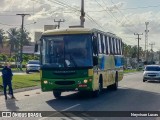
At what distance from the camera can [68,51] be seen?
2036 centimetres

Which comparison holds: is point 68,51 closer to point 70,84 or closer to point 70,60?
point 70,60

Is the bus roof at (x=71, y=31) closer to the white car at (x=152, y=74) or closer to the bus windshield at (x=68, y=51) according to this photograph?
the bus windshield at (x=68, y=51)

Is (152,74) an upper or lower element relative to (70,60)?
lower

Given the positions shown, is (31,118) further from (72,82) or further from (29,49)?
(29,49)

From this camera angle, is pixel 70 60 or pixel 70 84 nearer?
pixel 70 84

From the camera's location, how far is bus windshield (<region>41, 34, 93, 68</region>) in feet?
66.4

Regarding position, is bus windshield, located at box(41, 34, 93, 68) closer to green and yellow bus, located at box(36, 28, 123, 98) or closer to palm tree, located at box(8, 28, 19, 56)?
green and yellow bus, located at box(36, 28, 123, 98)

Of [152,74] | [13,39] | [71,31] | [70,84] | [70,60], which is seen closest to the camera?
[70,84]

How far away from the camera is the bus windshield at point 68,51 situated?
797 inches

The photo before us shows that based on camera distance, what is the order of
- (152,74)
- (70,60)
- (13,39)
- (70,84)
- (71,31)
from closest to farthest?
(70,84) < (70,60) < (71,31) < (152,74) < (13,39)

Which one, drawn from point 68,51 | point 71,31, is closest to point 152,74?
point 71,31

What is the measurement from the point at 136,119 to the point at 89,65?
22.8 ft

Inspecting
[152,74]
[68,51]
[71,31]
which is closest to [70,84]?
[68,51]

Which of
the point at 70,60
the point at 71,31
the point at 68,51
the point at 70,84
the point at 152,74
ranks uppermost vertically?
the point at 71,31
